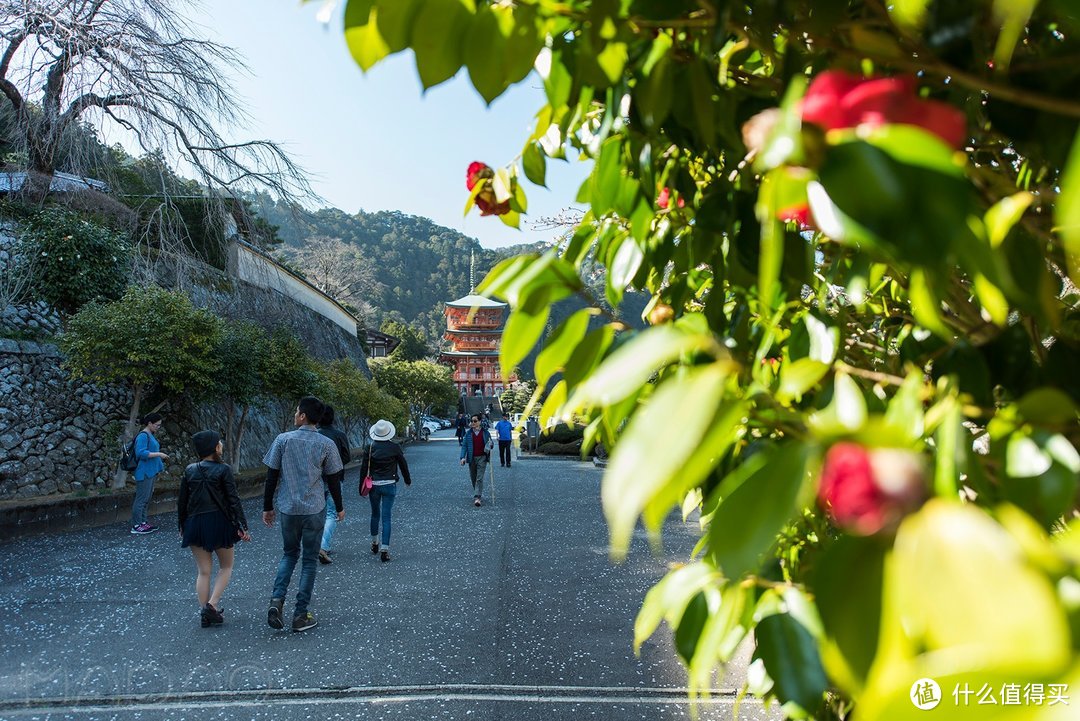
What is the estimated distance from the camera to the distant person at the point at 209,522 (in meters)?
4.43

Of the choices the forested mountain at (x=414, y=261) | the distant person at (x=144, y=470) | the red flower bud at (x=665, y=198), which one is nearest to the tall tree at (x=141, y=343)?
the distant person at (x=144, y=470)

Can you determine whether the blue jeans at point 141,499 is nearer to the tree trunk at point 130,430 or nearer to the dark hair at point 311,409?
the tree trunk at point 130,430

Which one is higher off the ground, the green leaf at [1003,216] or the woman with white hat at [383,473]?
the green leaf at [1003,216]

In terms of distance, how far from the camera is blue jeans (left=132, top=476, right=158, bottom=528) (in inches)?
299

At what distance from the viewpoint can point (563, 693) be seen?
3.39 metres

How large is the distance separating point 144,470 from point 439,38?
8.07 meters

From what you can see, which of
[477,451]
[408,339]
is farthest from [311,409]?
[408,339]

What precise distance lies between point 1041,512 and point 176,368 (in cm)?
984

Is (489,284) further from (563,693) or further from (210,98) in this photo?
(210,98)

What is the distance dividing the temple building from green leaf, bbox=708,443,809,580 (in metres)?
44.2

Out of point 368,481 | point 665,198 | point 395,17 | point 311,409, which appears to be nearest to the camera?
point 395,17

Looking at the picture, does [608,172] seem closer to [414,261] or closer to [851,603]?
[851,603]

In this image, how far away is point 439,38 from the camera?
0.75 m

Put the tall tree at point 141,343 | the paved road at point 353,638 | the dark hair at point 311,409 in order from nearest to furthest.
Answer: the paved road at point 353,638 < the dark hair at point 311,409 < the tall tree at point 141,343
